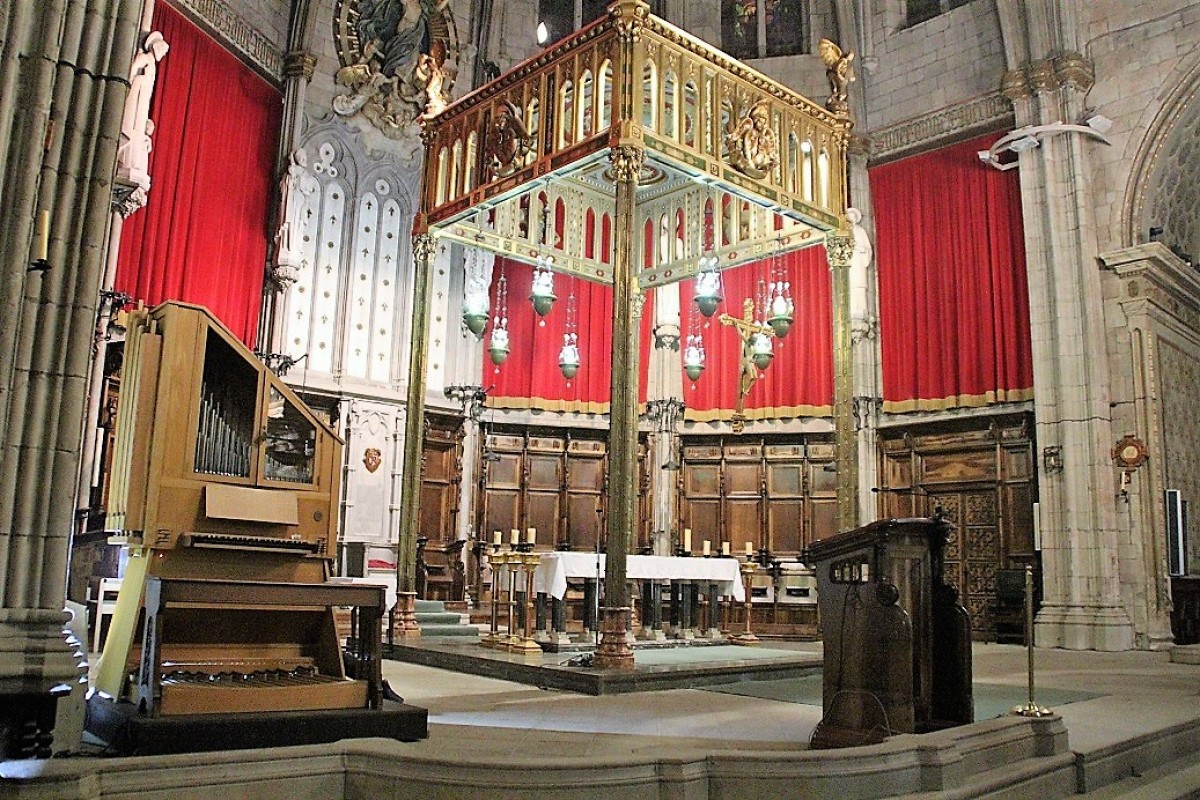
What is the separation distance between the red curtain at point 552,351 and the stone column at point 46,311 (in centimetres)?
995

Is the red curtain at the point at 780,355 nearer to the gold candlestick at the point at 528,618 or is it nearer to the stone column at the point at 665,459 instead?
the stone column at the point at 665,459

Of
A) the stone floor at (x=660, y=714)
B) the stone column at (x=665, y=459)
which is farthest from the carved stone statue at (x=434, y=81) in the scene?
the stone column at (x=665, y=459)

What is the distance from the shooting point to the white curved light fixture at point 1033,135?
12297 mm

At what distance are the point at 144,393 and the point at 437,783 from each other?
7.57ft

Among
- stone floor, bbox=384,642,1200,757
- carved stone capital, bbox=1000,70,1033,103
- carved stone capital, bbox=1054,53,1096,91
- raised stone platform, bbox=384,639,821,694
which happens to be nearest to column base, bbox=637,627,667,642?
raised stone platform, bbox=384,639,821,694

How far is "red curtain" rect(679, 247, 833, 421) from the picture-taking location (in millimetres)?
13977

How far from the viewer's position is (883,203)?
1433 centimetres

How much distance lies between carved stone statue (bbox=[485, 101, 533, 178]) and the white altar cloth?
3.31 m

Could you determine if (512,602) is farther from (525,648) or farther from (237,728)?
(237,728)

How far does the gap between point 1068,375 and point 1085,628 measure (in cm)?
302

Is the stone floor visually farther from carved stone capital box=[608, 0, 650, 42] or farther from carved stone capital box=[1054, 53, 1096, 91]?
carved stone capital box=[1054, 53, 1096, 91]

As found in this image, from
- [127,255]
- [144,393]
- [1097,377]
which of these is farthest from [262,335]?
[1097,377]

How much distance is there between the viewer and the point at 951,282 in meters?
13.5

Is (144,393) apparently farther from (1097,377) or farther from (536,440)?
(1097,377)
